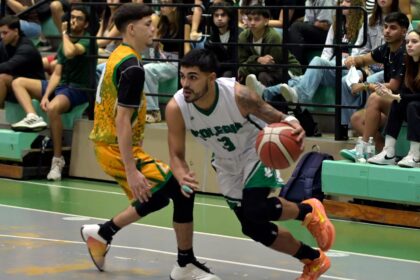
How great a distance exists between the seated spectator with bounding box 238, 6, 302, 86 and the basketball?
15.8 ft

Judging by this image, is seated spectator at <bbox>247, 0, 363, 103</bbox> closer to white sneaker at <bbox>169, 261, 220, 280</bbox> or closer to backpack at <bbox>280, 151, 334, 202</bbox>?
backpack at <bbox>280, 151, 334, 202</bbox>

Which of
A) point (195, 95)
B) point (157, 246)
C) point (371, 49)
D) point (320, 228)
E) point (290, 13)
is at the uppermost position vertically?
point (195, 95)

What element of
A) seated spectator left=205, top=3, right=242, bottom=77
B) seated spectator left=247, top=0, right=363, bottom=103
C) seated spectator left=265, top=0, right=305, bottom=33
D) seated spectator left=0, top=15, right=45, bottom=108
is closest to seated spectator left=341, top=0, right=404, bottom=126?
seated spectator left=247, top=0, right=363, bottom=103

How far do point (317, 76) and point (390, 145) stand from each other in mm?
1656

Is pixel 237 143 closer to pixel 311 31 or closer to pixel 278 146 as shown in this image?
pixel 278 146

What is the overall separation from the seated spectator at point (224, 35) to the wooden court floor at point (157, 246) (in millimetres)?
1651

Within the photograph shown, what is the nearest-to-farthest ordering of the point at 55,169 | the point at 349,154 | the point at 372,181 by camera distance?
1. the point at 372,181
2. the point at 349,154
3. the point at 55,169

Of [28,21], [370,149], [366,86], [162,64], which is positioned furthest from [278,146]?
[28,21]

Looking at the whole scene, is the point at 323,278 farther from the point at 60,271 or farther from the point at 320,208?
the point at 60,271

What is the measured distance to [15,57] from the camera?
13453mm

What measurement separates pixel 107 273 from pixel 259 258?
1354mm

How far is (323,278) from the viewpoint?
7773 mm

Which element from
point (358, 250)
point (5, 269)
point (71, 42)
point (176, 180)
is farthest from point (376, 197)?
point (71, 42)

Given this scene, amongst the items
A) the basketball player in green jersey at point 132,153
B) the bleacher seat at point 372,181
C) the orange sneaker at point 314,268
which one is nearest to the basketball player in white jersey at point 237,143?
the orange sneaker at point 314,268
